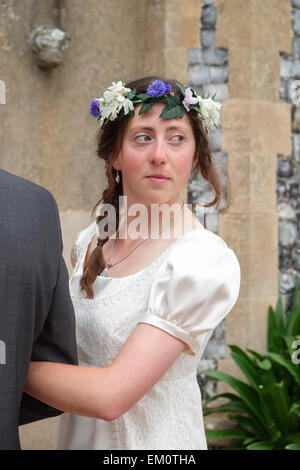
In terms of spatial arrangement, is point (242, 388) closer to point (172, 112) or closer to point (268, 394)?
point (268, 394)

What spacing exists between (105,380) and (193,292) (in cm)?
31

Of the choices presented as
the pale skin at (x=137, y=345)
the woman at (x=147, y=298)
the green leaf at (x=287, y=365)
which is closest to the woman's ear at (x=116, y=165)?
the woman at (x=147, y=298)

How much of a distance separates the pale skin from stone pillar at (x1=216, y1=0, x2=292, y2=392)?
7.40ft

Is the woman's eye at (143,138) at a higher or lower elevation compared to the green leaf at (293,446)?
higher

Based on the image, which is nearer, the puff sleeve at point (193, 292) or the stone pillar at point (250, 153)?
the puff sleeve at point (193, 292)

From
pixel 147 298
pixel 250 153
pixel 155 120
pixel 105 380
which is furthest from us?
pixel 250 153

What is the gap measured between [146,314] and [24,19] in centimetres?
289

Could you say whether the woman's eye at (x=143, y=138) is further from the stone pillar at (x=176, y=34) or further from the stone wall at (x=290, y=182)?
the stone wall at (x=290, y=182)

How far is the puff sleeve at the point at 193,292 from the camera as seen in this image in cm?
156

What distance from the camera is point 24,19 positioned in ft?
12.7

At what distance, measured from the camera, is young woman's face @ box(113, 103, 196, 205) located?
178 centimetres

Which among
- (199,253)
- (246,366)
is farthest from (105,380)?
(246,366)

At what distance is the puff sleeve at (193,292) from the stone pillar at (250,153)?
2470mm

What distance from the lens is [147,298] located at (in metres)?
1.69
